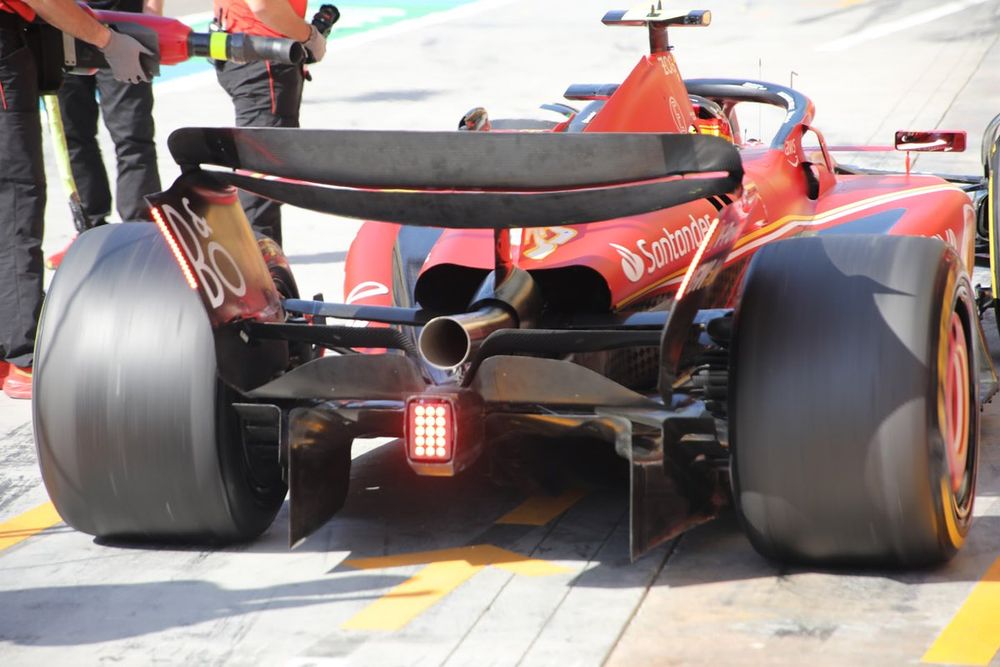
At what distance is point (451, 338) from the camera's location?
3959mm

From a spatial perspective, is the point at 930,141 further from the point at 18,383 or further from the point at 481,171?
the point at 18,383

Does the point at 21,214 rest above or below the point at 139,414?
above

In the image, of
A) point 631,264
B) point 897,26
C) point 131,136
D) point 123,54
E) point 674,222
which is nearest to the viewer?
point 631,264

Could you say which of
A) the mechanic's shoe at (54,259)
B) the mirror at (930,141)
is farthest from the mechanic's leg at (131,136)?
the mirror at (930,141)

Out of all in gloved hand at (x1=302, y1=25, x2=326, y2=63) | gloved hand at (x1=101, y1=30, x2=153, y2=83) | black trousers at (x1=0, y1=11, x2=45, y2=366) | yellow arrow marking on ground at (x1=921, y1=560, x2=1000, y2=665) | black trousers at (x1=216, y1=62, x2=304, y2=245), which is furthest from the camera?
black trousers at (x1=216, y1=62, x2=304, y2=245)

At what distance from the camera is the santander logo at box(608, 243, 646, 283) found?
14.9 feet

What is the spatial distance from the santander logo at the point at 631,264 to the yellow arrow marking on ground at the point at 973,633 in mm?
1297

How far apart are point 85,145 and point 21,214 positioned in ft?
5.57

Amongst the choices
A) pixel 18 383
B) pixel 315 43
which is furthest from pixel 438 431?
pixel 315 43

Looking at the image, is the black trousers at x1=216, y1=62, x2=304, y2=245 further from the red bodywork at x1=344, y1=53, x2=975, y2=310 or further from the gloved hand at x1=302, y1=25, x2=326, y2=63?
the red bodywork at x1=344, y1=53, x2=975, y2=310

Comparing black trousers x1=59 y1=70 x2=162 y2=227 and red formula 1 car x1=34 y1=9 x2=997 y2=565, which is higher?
black trousers x1=59 y1=70 x2=162 y2=227

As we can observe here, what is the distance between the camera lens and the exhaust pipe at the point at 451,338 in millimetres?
3896

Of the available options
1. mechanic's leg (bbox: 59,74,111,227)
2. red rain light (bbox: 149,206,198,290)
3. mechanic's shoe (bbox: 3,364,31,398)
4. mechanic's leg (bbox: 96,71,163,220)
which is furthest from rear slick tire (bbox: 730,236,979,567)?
mechanic's leg (bbox: 59,74,111,227)

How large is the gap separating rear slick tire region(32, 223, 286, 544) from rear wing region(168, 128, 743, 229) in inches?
23.5
